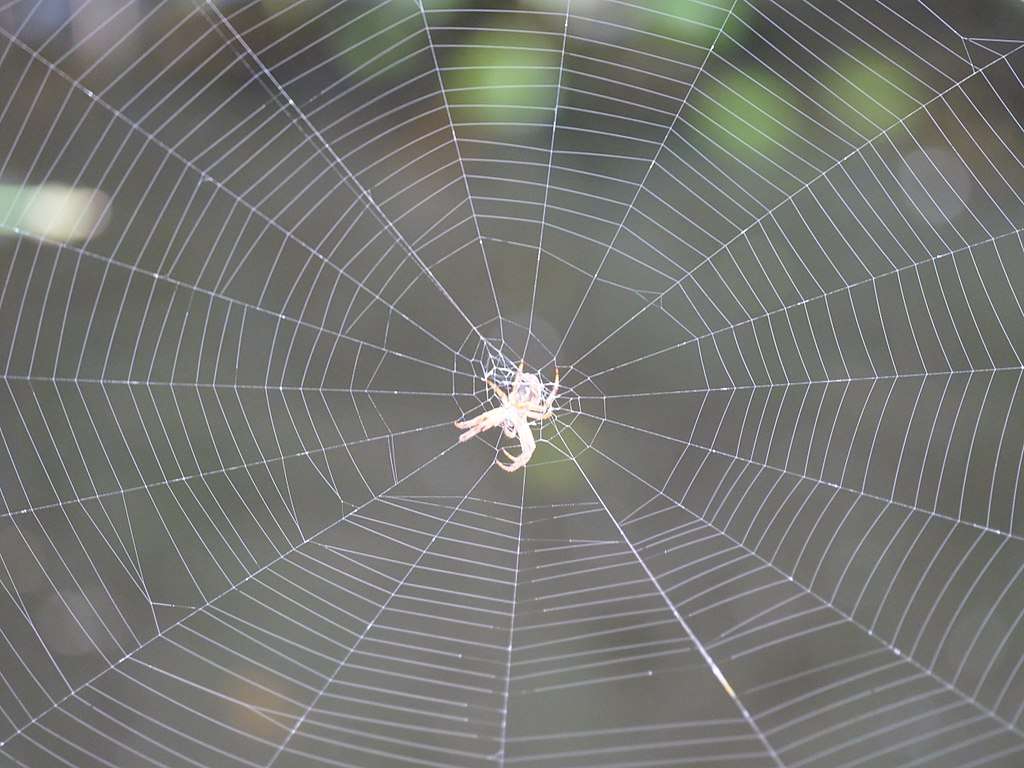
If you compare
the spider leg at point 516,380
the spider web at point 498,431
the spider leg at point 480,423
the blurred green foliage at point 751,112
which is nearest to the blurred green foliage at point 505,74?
the spider web at point 498,431

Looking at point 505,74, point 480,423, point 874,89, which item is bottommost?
point 480,423

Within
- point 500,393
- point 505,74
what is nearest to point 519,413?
point 500,393

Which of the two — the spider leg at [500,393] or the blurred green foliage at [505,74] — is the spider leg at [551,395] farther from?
the blurred green foliage at [505,74]

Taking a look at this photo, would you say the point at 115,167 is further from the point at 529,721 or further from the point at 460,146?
the point at 529,721

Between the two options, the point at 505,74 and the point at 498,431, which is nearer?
the point at 505,74

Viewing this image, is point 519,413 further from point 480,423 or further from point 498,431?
point 498,431

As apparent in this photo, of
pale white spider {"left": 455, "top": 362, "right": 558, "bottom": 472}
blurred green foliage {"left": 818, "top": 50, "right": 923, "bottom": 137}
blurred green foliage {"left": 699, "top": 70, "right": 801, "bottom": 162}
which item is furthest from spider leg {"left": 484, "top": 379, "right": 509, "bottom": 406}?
blurred green foliage {"left": 818, "top": 50, "right": 923, "bottom": 137}
